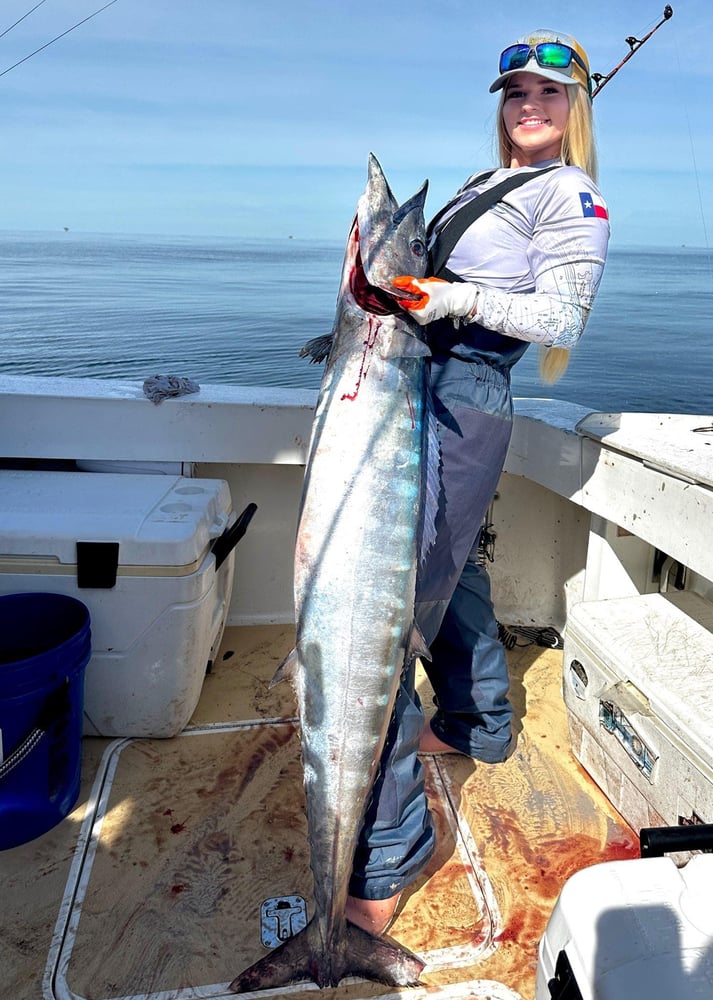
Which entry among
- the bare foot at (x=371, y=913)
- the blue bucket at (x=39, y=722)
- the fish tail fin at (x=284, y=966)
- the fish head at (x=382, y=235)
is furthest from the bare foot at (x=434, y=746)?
the fish head at (x=382, y=235)

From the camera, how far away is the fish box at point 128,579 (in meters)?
2.54

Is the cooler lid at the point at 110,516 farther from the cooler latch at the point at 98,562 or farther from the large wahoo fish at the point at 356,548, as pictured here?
the large wahoo fish at the point at 356,548

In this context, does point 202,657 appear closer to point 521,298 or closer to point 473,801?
point 473,801

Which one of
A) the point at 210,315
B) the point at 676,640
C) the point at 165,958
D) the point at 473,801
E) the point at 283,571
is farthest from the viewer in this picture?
the point at 210,315

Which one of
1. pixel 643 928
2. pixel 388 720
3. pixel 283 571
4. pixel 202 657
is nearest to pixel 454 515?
pixel 388 720

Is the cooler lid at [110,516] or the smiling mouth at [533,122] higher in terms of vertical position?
the smiling mouth at [533,122]

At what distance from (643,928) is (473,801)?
144 centimetres

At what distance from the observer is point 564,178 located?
1.86 meters

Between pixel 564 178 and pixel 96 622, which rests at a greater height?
pixel 564 178

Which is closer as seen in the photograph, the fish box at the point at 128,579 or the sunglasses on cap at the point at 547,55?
the sunglasses on cap at the point at 547,55

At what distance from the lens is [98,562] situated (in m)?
2.54

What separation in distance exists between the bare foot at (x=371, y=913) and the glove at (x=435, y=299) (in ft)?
5.09

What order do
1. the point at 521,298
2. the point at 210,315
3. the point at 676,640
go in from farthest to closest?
the point at 210,315
the point at 676,640
the point at 521,298

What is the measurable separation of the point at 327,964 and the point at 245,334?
13205 mm
